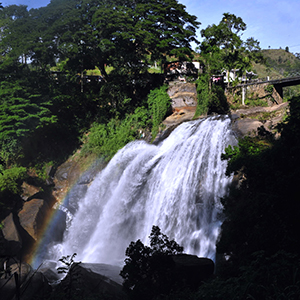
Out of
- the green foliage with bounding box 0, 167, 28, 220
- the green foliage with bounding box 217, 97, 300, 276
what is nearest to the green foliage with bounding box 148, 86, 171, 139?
the green foliage with bounding box 0, 167, 28, 220

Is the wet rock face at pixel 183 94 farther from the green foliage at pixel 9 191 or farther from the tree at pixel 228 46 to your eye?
the green foliage at pixel 9 191

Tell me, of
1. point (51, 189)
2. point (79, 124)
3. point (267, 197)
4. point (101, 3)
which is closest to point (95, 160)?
point (51, 189)

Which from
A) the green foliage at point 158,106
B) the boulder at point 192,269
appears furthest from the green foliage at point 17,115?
the boulder at point 192,269

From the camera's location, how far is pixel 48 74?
97.9 feet

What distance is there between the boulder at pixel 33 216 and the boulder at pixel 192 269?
47.3ft

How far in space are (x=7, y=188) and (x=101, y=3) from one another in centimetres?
1929

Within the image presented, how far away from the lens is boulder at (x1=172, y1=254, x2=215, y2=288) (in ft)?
26.6

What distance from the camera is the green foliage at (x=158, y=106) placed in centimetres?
2467

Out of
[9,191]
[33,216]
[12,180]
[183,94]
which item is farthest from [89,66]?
[33,216]

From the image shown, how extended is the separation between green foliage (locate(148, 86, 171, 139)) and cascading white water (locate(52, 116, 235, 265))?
134 inches

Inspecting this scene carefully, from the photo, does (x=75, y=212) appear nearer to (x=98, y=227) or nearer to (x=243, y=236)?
(x=98, y=227)

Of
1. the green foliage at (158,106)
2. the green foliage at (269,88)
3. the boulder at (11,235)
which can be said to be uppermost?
the green foliage at (269,88)

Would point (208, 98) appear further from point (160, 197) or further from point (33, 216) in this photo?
point (33, 216)

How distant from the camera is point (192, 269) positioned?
27.7ft
